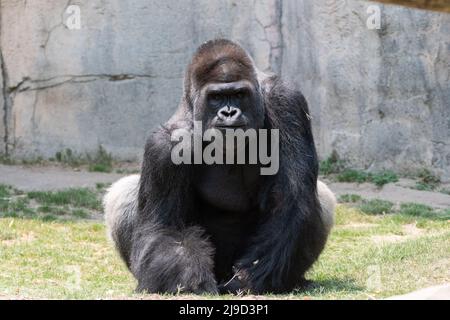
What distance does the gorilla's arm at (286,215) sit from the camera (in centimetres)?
575

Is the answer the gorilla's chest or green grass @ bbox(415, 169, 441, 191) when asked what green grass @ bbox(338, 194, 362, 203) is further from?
the gorilla's chest

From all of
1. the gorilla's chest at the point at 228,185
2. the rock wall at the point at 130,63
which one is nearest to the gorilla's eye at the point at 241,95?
the gorilla's chest at the point at 228,185

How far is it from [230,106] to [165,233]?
863mm

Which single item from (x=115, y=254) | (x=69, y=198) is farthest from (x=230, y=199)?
(x=69, y=198)

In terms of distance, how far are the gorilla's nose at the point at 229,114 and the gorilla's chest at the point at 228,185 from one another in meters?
0.48

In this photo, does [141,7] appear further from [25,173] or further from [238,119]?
[238,119]

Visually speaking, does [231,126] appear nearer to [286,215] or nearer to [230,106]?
[230,106]

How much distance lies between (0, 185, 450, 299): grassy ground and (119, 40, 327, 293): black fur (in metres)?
0.28

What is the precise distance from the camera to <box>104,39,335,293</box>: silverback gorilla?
571cm

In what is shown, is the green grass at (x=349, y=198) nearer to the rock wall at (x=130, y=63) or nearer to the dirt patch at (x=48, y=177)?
the rock wall at (x=130, y=63)

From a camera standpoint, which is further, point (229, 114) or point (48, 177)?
point (48, 177)

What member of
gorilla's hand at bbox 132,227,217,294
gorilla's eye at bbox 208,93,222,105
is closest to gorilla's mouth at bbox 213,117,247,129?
gorilla's eye at bbox 208,93,222,105

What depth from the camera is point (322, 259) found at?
293 inches
